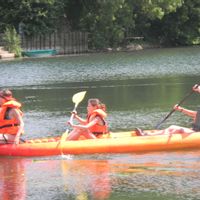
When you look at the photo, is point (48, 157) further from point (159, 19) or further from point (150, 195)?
point (159, 19)

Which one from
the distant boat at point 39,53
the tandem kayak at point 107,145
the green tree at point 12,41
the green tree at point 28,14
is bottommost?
the distant boat at point 39,53

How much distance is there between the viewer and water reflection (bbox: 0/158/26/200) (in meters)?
10.0

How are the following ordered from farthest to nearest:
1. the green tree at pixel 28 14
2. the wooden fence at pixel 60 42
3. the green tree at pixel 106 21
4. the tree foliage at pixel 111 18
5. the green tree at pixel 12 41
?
the green tree at pixel 106 21 < the wooden fence at pixel 60 42 < the tree foliage at pixel 111 18 < the green tree at pixel 28 14 < the green tree at pixel 12 41

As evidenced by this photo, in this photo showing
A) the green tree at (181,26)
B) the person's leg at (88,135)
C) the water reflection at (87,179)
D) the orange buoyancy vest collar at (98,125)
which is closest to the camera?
the water reflection at (87,179)

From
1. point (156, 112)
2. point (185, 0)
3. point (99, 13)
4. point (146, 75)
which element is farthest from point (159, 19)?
point (156, 112)

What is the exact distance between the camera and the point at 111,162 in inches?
487

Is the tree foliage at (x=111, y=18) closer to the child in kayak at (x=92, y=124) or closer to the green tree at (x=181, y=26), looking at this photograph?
the green tree at (x=181, y=26)

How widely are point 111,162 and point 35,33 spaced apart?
145 feet

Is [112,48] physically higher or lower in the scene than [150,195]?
lower

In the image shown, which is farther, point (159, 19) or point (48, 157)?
point (159, 19)

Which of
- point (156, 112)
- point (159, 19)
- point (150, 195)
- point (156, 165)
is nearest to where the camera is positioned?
point (150, 195)

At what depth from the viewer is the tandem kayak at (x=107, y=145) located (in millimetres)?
12969

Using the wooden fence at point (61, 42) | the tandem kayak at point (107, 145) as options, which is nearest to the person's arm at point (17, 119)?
the tandem kayak at point (107, 145)

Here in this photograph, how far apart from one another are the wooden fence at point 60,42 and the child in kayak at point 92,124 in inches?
1632
